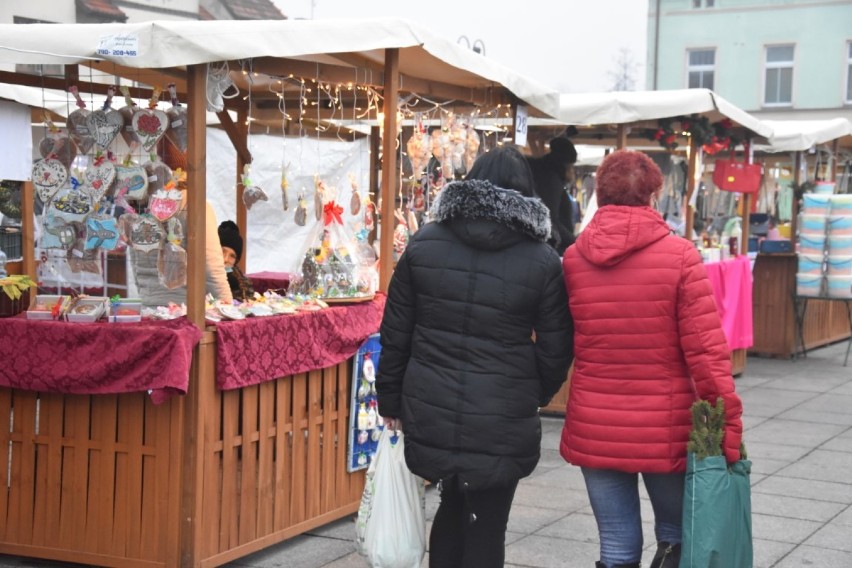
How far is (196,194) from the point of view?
4.93m

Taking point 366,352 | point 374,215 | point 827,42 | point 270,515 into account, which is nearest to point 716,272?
point 374,215

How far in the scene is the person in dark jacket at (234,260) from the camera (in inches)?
273

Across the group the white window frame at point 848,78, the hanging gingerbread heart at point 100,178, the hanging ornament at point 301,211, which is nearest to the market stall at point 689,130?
the hanging ornament at point 301,211

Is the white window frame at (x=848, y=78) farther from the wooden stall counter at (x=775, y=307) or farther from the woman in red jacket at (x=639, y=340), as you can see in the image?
the woman in red jacket at (x=639, y=340)

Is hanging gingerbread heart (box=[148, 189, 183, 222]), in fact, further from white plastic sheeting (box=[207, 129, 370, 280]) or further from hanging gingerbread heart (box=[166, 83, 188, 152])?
white plastic sheeting (box=[207, 129, 370, 280])

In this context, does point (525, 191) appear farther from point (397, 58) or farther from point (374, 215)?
point (374, 215)

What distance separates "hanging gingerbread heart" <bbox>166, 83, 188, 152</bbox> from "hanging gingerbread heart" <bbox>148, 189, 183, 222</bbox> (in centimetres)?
22

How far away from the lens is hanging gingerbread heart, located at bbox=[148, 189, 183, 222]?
16.5 ft

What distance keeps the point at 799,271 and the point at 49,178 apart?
8.96 m

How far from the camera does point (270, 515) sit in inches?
213

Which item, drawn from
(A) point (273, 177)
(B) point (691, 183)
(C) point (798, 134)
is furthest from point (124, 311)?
(C) point (798, 134)

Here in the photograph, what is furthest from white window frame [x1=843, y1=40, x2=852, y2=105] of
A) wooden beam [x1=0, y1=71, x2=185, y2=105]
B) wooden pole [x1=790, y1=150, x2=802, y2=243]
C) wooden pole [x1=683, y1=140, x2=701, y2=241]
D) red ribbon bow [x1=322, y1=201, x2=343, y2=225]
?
wooden beam [x1=0, y1=71, x2=185, y2=105]

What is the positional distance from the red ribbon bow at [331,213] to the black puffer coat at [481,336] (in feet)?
7.14

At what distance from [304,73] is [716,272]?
221 inches
